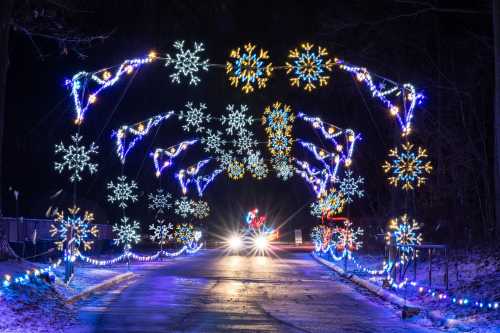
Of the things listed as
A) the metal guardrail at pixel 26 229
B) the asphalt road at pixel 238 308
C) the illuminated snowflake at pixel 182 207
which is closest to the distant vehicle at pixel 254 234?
the illuminated snowflake at pixel 182 207

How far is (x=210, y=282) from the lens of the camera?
21.2 m

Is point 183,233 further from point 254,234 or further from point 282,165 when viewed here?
point 254,234

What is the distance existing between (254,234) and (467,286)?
62.5 m

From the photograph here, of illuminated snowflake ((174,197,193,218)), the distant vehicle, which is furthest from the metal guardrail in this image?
the distant vehicle

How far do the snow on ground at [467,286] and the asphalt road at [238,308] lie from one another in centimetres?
85

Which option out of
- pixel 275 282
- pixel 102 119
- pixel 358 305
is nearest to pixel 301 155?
pixel 102 119

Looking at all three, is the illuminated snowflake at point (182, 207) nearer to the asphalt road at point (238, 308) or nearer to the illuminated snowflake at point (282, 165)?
the illuminated snowflake at point (282, 165)

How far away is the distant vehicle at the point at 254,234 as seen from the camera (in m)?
70.7

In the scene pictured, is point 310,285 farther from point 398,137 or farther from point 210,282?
point 398,137

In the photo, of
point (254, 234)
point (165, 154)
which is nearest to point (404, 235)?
point (165, 154)

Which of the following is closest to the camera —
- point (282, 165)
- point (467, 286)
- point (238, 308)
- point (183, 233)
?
point (238, 308)

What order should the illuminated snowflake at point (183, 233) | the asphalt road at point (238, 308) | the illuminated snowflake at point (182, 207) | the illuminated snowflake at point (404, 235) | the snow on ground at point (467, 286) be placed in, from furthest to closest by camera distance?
1. the illuminated snowflake at point (183, 233)
2. the illuminated snowflake at point (182, 207)
3. the illuminated snowflake at point (404, 235)
4. the snow on ground at point (467, 286)
5. the asphalt road at point (238, 308)

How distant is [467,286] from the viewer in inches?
636

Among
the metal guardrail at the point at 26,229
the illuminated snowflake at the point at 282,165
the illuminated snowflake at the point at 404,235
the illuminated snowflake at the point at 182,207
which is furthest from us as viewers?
the illuminated snowflake at the point at 282,165
